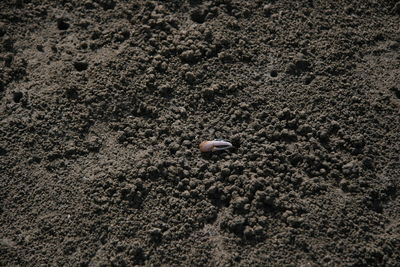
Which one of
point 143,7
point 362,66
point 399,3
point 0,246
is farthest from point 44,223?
point 399,3

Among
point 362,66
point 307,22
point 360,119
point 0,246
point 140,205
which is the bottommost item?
point 0,246

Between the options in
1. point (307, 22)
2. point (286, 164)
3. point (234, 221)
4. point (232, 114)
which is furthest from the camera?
point (307, 22)

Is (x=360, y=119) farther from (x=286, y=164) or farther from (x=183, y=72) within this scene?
(x=183, y=72)

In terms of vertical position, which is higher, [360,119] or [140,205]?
[360,119]

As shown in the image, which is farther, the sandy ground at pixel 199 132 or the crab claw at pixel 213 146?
the crab claw at pixel 213 146

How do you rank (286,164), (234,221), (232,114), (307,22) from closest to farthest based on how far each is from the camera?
(234,221)
(286,164)
(232,114)
(307,22)

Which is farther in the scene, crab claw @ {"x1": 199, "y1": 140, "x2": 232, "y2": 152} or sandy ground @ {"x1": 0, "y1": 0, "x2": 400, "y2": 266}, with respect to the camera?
crab claw @ {"x1": 199, "y1": 140, "x2": 232, "y2": 152}

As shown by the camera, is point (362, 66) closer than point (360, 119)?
No
